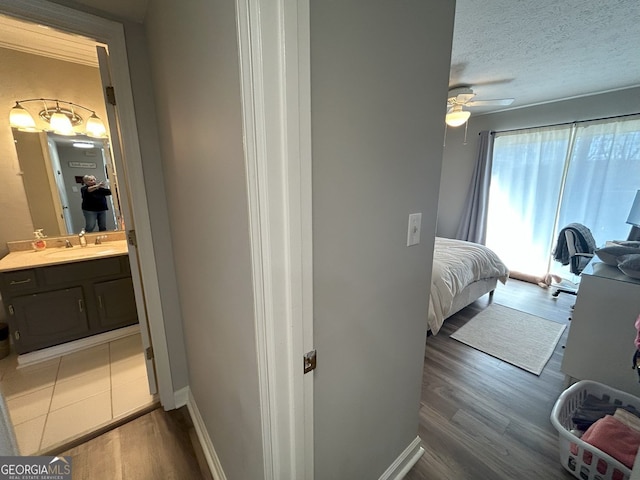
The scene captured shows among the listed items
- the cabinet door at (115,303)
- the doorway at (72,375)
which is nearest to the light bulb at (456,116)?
the doorway at (72,375)

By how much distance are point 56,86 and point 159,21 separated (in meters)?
2.12

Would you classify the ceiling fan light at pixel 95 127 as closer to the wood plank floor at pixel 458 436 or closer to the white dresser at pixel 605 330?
the wood plank floor at pixel 458 436

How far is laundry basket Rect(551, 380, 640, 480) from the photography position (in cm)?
117

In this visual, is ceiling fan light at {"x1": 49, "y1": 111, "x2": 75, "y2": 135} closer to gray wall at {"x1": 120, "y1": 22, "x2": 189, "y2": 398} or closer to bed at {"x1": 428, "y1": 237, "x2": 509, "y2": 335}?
gray wall at {"x1": 120, "y1": 22, "x2": 189, "y2": 398}

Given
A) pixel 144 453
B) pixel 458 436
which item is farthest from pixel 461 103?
pixel 144 453

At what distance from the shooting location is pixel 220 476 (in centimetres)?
124

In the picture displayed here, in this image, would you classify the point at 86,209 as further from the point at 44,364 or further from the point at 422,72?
the point at 422,72

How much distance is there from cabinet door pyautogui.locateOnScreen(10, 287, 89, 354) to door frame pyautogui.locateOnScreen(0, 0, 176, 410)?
3.70 feet

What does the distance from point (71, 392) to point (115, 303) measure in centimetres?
77

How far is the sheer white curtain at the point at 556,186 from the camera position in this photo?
3.12 metres

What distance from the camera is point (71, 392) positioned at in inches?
73.0

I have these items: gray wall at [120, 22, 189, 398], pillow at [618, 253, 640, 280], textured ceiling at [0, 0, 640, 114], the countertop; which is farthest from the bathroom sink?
pillow at [618, 253, 640, 280]

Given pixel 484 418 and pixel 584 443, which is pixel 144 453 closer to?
pixel 484 418

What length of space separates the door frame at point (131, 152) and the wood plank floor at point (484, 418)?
5.27ft
